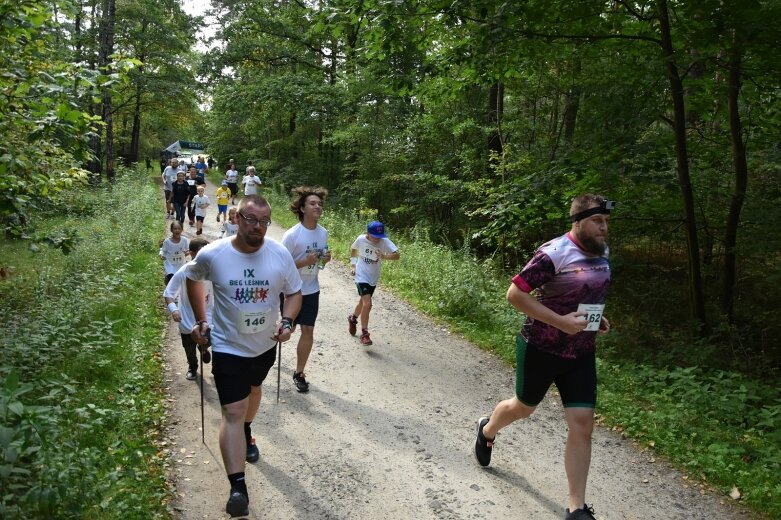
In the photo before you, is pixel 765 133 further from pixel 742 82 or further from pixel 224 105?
pixel 224 105

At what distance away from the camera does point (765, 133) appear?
8.76 metres

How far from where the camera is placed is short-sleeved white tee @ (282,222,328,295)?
Answer: 6.10 metres

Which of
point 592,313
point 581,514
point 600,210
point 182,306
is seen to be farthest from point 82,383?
point 600,210

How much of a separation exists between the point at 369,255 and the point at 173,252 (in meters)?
3.20

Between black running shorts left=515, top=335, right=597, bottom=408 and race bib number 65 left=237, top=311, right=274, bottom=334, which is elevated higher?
race bib number 65 left=237, top=311, right=274, bottom=334

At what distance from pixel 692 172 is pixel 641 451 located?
6.31m

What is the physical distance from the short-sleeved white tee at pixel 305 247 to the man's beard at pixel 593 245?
318 centimetres

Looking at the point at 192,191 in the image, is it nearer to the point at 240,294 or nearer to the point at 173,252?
the point at 173,252

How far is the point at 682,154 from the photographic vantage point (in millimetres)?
7980

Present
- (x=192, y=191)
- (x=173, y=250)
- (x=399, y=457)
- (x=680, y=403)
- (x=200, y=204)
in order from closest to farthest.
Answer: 1. (x=399, y=457)
2. (x=680, y=403)
3. (x=173, y=250)
4. (x=200, y=204)
5. (x=192, y=191)

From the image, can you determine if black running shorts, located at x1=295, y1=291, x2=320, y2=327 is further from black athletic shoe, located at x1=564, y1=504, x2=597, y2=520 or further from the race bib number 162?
black athletic shoe, located at x1=564, y1=504, x2=597, y2=520

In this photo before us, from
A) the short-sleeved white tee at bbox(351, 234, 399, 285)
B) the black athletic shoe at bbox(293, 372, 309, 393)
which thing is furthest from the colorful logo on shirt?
the short-sleeved white tee at bbox(351, 234, 399, 285)

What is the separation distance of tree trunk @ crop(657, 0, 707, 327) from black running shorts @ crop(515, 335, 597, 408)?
5.06 metres

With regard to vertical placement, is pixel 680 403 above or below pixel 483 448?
above
